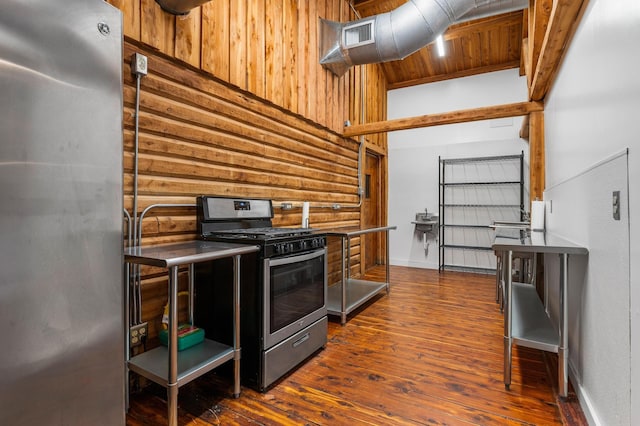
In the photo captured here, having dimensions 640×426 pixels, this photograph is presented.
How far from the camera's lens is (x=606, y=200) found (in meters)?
1.43

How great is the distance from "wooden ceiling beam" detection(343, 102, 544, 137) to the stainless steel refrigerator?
11.0ft

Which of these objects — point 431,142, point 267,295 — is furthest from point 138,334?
point 431,142

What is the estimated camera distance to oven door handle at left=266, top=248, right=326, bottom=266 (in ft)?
6.66

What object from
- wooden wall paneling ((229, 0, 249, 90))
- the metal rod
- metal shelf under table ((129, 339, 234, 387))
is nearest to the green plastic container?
metal shelf under table ((129, 339, 234, 387))

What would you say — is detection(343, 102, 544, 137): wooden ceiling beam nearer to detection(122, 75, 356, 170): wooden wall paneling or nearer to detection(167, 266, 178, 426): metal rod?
detection(122, 75, 356, 170): wooden wall paneling

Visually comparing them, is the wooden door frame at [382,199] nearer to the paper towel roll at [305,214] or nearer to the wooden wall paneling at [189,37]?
the paper towel roll at [305,214]

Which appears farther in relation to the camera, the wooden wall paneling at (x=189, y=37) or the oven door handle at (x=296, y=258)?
the wooden wall paneling at (x=189, y=37)

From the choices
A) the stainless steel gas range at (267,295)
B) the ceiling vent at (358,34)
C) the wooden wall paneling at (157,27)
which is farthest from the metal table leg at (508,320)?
the ceiling vent at (358,34)

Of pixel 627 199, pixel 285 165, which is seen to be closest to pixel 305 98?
pixel 285 165

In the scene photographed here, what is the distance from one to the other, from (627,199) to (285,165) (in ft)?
8.72

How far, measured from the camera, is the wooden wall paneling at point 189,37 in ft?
7.18

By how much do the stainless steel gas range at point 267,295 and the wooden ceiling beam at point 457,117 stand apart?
2.31 metres

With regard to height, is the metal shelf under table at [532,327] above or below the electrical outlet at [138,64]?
below

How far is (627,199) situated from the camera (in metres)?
1.22
